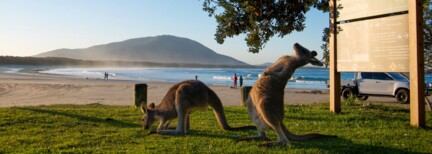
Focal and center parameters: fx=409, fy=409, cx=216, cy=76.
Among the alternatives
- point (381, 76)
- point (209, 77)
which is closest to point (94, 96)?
point (381, 76)

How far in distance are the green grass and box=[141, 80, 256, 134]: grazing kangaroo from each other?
0.28 metres

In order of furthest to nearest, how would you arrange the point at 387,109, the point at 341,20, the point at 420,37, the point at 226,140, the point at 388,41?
the point at 387,109, the point at 341,20, the point at 388,41, the point at 420,37, the point at 226,140

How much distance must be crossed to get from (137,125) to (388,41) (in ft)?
21.2

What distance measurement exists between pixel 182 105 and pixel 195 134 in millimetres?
794

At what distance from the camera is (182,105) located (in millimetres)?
7438

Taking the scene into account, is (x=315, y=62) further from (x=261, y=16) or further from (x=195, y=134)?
(x=195, y=134)

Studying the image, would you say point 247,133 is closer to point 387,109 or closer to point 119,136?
point 119,136

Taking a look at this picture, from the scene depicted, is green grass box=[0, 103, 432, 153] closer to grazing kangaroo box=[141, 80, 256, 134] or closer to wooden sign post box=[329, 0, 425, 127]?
grazing kangaroo box=[141, 80, 256, 134]

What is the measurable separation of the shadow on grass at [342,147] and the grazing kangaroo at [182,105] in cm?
170

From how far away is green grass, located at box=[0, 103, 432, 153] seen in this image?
6398mm

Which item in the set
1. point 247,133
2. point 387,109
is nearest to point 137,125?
point 247,133

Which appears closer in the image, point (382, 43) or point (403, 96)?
point (382, 43)

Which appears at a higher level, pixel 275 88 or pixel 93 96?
pixel 275 88

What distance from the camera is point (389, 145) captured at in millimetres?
6758
